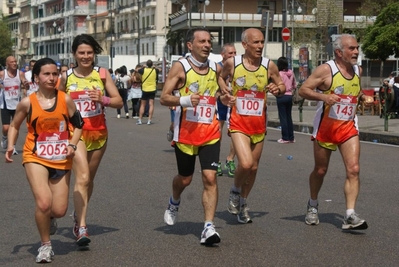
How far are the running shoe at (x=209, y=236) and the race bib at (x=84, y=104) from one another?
1515 millimetres

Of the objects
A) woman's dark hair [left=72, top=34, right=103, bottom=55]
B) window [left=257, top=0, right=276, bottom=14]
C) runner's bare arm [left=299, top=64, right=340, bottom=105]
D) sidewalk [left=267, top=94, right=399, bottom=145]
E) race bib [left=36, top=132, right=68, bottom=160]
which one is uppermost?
window [left=257, top=0, right=276, bottom=14]

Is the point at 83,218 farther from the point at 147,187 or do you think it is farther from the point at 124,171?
the point at 124,171

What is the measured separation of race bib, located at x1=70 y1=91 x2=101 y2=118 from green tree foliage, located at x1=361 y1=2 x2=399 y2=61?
85.2 ft

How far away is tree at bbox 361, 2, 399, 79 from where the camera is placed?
110 feet

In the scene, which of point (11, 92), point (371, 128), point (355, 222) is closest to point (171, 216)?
point (355, 222)

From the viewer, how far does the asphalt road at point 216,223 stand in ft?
25.1

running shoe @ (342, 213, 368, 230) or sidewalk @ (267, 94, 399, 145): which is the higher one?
running shoe @ (342, 213, 368, 230)

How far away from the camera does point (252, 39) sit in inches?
362

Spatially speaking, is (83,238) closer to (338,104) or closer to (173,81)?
(173,81)

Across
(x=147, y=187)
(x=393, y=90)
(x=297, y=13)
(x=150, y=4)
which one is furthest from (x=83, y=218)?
(x=150, y=4)

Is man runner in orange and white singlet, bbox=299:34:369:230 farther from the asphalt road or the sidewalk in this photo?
the sidewalk

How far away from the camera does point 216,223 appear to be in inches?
370

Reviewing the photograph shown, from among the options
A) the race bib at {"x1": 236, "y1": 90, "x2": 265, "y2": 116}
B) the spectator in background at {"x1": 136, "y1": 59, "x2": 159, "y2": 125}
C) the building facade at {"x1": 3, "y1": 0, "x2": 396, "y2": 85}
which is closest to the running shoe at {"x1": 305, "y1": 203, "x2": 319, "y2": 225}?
the race bib at {"x1": 236, "y1": 90, "x2": 265, "y2": 116}

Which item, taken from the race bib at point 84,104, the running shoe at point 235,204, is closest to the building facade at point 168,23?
the running shoe at point 235,204
